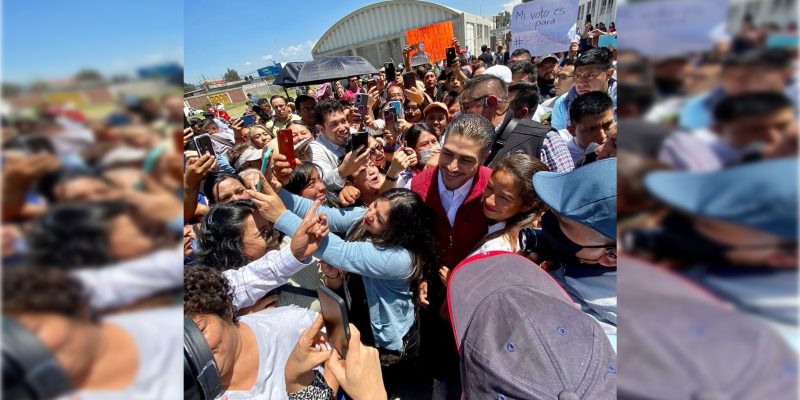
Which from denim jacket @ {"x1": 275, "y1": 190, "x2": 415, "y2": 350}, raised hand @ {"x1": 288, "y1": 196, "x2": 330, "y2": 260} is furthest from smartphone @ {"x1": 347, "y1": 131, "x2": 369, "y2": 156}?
raised hand @ {"x1": 288, "y1": 196, "x2": 330, "y2": 260}

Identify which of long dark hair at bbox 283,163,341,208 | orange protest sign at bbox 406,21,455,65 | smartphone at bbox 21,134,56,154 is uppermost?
orange protest sign at bbox 406,21,455,65

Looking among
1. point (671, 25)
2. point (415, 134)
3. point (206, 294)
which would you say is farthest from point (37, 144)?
point (415, 134)

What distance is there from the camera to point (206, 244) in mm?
1906

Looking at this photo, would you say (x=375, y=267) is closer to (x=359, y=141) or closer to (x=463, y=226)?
(x=463, y=226)

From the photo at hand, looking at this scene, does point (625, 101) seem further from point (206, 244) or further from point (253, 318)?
Answer: point (206, 244)

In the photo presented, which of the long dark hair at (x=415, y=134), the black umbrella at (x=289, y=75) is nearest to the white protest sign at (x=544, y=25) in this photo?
the long dark hair at (x=415, y=134)

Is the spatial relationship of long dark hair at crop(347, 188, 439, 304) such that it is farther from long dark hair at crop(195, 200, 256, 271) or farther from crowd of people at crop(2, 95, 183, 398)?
crowd of people at crop(2, 95, 183, 398)

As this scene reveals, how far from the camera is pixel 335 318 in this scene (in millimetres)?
1132

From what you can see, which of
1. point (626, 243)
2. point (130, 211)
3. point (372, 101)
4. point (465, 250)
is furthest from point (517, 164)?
point (372, 101)

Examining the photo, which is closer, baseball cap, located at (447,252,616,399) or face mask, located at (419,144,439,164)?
Answer: baseball cap, located at (447,252,616,399)

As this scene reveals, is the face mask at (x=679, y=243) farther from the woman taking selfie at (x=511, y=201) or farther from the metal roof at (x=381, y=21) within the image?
the metal roof at (x=381, y=21)

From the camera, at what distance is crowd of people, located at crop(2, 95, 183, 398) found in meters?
0.24

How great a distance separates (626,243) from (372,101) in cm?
538

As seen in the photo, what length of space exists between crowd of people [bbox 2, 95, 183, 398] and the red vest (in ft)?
5.82
